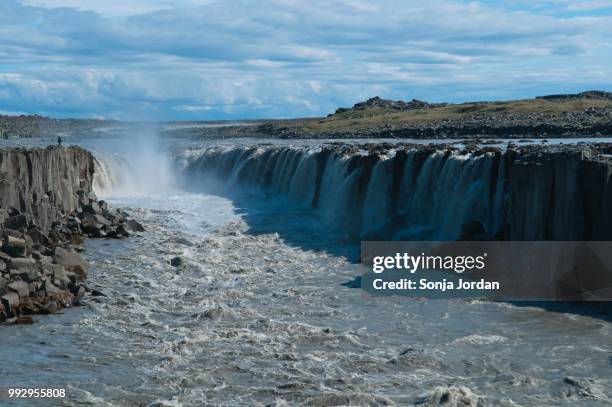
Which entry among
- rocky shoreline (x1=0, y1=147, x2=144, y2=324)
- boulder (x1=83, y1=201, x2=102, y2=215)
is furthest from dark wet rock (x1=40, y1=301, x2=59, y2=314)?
boulder (x1=83, y1=201, x2=102, y2=215)

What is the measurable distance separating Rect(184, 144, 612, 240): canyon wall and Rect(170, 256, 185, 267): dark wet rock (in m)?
9.97

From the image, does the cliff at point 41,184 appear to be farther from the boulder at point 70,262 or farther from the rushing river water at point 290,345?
the rushing river water at point 290,345

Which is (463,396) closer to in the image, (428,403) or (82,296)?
(428,403)

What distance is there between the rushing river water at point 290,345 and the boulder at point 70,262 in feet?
1.89

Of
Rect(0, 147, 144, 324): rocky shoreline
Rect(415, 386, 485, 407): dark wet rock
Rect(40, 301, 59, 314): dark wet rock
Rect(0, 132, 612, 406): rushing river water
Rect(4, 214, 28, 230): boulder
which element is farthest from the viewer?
Rect(4, 214, 28, 230): boulder

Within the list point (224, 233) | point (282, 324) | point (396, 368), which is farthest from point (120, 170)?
point (396, 368)

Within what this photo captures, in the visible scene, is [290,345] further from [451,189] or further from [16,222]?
[451,189]

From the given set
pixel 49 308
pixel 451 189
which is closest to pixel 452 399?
pixel 49 308

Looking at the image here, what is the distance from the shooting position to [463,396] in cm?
1872

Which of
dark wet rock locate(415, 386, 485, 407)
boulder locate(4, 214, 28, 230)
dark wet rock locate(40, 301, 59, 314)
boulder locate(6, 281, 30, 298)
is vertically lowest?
dark wet rock locate(415, 386, 485, 407)

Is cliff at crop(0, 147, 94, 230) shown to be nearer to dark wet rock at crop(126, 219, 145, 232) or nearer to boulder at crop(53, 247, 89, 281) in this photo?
dark wet rock at crop(126, 219, 145, 232)

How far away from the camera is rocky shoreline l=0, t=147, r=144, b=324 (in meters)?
→ 26.5

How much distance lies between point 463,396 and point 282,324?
739 cm

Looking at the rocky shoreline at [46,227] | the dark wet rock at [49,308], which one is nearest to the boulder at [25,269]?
the rocky shoreline at [46,227]
